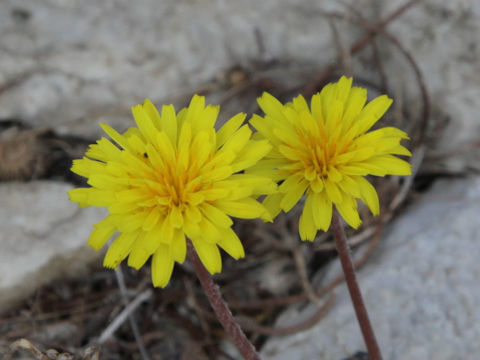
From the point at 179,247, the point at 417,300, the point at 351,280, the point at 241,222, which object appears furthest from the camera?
Result: the point at 241,222

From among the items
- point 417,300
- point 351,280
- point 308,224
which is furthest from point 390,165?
point 417,300

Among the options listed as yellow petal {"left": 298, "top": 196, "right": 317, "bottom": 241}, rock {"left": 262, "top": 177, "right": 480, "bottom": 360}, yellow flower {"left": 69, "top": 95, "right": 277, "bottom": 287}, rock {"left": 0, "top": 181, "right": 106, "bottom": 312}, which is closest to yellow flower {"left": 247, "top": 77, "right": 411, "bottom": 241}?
yellow petal {"left": 298, "top": 196, "right": 317, "bottom": 241}

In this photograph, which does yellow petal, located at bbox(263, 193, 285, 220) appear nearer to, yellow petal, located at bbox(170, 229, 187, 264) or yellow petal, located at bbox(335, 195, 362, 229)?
yellow petal, located at bbox(335, 195, 362, 229)

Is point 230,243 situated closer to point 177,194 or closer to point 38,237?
point 177,194

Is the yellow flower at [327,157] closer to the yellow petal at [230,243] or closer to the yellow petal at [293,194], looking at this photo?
the yellow petal at [293,194]

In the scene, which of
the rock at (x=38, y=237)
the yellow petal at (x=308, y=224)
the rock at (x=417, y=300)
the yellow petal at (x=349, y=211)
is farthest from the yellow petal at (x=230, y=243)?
the rock at (x=38, y=237)

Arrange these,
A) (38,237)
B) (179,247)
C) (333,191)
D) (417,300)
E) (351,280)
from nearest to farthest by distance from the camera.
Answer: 1. (179,247)
2. (333,191)
3. (351,280)
4. (417,300)
5. (38,237)
